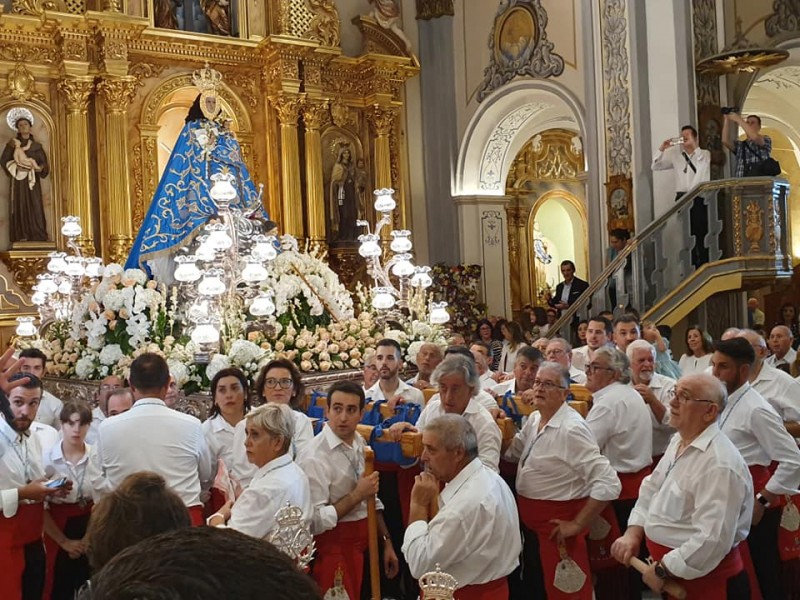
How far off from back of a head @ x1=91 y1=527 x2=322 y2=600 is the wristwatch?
3310mm

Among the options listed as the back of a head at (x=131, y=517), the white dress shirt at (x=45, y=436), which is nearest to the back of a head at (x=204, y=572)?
the back of a head at (x=131, y=517)

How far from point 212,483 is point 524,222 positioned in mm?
16404

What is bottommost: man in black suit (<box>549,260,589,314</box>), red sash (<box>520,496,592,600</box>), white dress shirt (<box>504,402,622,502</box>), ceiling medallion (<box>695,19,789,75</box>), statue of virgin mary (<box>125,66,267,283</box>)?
red sash (<box>520,496,592,600</box>)

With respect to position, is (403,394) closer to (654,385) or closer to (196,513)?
(654,385)

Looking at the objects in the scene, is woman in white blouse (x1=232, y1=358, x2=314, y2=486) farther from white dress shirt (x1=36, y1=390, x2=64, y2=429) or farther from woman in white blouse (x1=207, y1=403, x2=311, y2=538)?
white dress shirt (x1=36, y1=390, x2=64, y2=429)

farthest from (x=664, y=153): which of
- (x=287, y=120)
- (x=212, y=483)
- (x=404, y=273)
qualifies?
(x=212, y=483)

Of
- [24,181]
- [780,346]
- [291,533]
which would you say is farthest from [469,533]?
[24,181]

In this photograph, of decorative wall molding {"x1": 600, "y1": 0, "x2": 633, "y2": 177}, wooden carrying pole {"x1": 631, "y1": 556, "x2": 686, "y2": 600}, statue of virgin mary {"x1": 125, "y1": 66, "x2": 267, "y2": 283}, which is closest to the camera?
wooden carrying pole {"x1": 631, "y1": 556, "x2": 686, "y2": 600}

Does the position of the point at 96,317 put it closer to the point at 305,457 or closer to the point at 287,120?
the point at 305,457

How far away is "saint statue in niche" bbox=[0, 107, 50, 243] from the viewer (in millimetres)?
14336

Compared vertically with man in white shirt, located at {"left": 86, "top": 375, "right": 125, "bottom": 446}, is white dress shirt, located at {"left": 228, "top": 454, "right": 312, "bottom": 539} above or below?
below

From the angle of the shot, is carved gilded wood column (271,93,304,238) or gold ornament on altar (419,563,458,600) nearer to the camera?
gold ornament on altar (419,563,458,600)

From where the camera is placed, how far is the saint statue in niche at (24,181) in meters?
14.3

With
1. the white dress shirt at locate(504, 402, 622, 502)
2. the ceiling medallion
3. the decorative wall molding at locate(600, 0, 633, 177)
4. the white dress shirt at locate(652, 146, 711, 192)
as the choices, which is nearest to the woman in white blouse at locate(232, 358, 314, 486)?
the white dress shirt at locate(504, 402, 622, 502)
